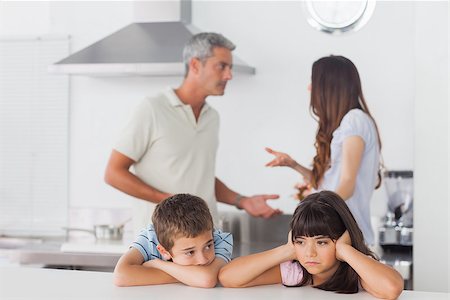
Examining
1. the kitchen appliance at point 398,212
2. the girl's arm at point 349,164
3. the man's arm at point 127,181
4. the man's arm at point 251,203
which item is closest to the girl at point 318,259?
the girl's arm at point 349,164

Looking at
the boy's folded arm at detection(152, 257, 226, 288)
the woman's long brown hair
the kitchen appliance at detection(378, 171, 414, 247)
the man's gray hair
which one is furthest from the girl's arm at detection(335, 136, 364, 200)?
the kitchen appliance at detection(378, 171, 414, 247)

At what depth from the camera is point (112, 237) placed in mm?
4047

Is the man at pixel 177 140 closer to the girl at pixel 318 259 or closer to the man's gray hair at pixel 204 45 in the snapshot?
the man's gray hair at pixel 204 45

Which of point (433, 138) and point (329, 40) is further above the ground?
point (329, 40)

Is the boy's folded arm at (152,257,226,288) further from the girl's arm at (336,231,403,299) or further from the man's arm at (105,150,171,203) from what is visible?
the man's arm at (105,150,171,203)

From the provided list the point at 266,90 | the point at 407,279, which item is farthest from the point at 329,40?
the point at 407,279

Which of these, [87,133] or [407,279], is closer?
[407,279]

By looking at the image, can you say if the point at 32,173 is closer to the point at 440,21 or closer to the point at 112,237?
the point at 112,237

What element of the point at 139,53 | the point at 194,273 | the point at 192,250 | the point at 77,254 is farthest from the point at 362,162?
the point at 139,53

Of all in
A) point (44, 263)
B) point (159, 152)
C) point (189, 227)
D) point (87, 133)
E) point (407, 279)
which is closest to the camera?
point (189, 227)

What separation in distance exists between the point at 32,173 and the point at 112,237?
2.82 ft

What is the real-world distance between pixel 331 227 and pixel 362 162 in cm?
111

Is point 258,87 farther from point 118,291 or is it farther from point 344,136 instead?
point 118,291

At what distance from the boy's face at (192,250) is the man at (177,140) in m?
1.13
